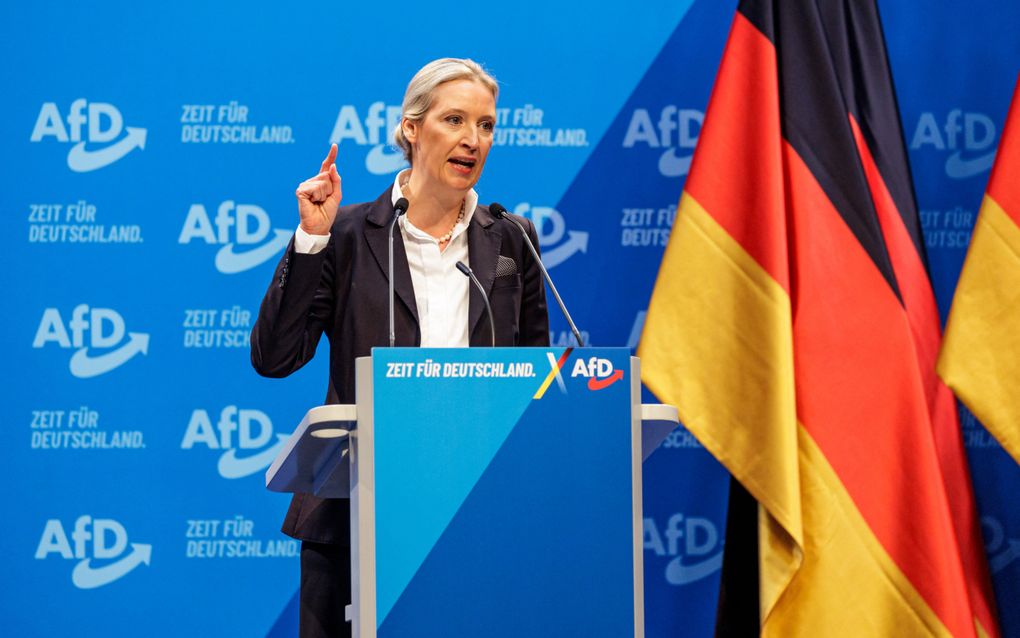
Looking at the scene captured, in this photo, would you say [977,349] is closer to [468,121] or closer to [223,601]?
[468,121]

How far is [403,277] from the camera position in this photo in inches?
107

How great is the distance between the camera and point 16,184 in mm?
3883

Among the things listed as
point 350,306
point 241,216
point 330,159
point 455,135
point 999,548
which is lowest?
point 999,548

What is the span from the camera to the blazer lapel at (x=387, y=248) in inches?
106

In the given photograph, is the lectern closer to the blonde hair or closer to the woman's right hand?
the woman's right hand

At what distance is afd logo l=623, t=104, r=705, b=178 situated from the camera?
163 inches

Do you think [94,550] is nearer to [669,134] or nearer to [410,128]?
[410,128]

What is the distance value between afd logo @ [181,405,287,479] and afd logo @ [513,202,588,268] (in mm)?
1029

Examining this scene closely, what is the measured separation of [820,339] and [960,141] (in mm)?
1151

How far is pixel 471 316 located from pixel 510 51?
1.67m

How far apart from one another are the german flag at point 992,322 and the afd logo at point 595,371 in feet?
5.80

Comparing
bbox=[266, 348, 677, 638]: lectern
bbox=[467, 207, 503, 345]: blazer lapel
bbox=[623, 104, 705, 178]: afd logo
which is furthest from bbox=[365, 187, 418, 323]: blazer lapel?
bbox=[623, 104, 705, 178]: afd logo

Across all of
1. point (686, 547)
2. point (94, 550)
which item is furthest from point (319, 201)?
point (686, 547)

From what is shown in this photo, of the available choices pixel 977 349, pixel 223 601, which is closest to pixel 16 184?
pixel 223 601
